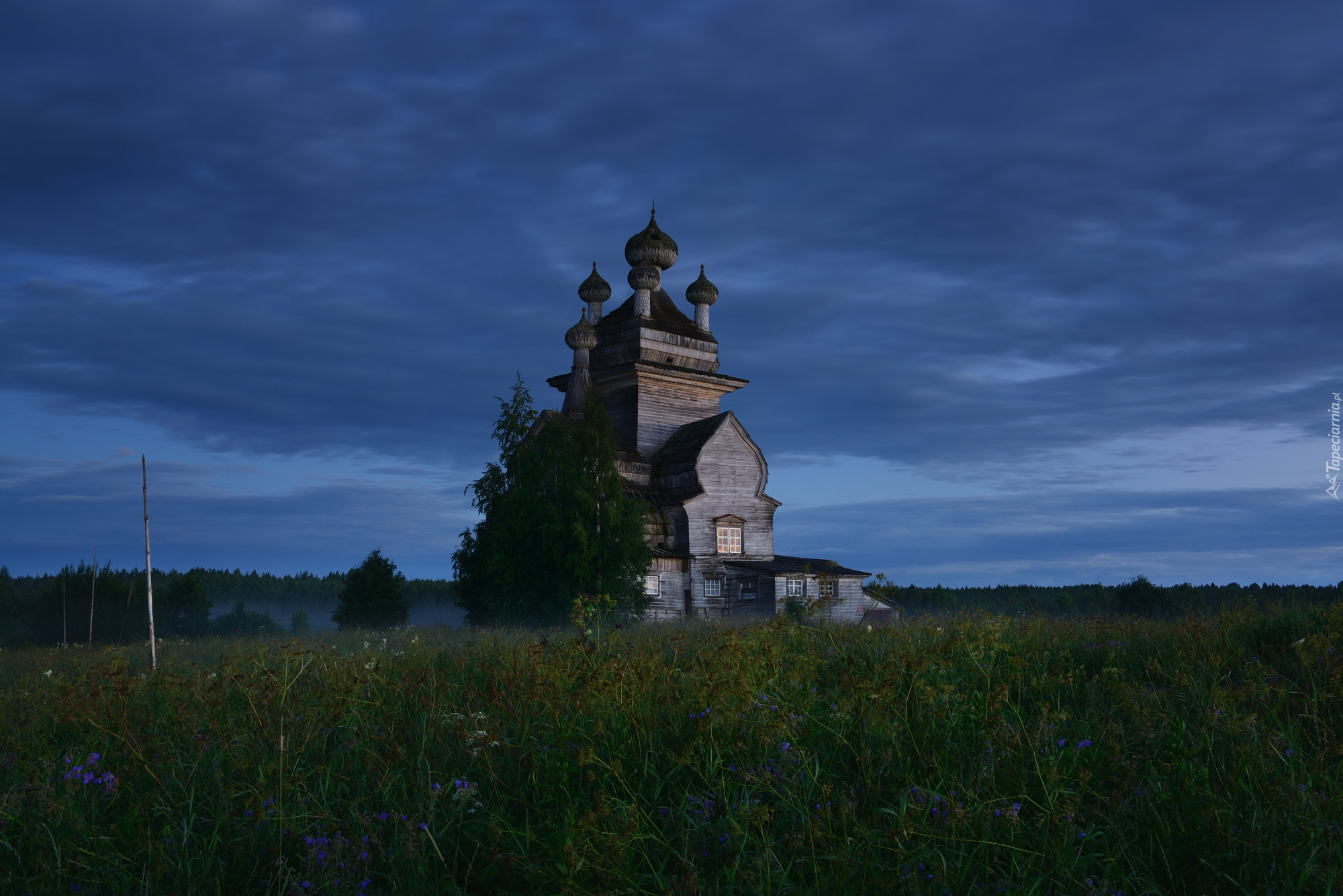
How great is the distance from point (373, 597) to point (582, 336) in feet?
47.3

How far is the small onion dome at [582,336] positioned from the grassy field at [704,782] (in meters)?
32.7

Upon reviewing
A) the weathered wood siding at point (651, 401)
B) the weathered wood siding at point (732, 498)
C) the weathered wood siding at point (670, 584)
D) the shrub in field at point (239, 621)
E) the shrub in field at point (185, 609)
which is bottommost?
the shrub in field at point (239, 621)

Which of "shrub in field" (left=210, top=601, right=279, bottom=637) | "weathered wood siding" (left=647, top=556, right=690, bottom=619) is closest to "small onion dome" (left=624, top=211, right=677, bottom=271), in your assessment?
"weathered wood siding" (left=647, top=556, right=690, bottom=619)

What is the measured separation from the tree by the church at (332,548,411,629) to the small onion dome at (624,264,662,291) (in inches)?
643

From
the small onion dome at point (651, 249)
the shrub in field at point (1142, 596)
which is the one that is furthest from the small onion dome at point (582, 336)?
the shrub in field at point (1142, 596)

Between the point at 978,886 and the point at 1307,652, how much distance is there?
5344 millimetres

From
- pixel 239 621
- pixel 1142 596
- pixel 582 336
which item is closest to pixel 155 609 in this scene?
pixel 239 621

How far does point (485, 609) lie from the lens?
3117cm

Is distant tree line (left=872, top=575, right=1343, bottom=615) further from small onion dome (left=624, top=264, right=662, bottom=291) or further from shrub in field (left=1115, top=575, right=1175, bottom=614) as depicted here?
small onion dome (left=624, top=264, right=662, bottom=291)

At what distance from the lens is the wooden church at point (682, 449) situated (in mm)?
34531

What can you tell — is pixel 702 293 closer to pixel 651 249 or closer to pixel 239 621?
pixel 651 249

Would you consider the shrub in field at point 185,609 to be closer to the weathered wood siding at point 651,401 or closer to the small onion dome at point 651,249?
the weathered wood siding at point 651,401

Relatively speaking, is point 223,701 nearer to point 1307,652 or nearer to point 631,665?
point 631,665

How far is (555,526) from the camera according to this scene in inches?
1129
